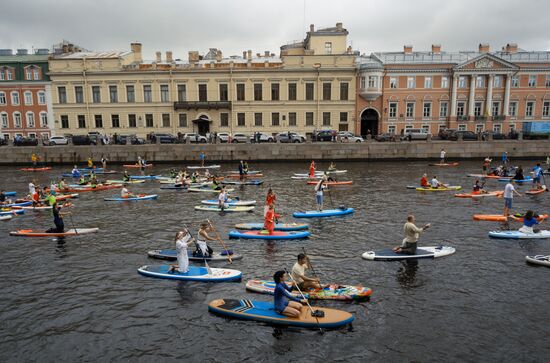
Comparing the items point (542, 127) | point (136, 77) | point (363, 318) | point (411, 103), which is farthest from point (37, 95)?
point (542, 127)

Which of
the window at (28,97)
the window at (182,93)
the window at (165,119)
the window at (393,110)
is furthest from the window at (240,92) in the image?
the window at (28,97)

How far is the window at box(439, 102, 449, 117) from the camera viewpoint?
6125 cm

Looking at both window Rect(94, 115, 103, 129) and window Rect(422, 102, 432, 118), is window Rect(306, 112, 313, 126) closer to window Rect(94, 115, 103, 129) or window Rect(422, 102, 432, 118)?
window Rect(422, 102, 432, 118)

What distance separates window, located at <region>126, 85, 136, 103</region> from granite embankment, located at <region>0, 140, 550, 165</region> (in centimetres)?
1440

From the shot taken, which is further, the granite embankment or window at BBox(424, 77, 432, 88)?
→ window at BBox(424, 77, 432, 88)

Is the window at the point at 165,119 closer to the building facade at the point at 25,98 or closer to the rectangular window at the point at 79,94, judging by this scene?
the rectangular window at the point at 79,94

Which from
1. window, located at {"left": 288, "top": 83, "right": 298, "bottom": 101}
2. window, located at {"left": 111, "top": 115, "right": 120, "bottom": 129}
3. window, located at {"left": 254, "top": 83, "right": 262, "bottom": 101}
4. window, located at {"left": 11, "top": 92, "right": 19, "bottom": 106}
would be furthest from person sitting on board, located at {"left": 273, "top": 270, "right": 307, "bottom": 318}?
window, located at {"left": 11, "top": 92, "right": 19, "bottom": 106}

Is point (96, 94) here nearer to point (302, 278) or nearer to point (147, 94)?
point (147, 94)

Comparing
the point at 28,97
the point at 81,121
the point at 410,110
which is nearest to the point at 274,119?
the point at 410,110

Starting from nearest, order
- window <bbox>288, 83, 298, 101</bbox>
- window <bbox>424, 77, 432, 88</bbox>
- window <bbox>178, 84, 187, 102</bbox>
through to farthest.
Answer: window <bbox>424, 77, 432, 88</bbox> → window <bbox>288, 83, 298, 101</bbox> → window <bbox>178, 84, 187, 102</bbox>

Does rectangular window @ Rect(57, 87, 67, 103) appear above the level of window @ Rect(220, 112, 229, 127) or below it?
above

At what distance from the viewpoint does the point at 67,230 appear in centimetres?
2005

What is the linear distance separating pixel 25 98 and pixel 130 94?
1687cm

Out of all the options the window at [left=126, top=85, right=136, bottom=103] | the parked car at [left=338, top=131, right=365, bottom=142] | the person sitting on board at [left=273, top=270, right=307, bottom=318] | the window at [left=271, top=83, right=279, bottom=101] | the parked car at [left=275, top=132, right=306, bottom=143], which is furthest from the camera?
the window at [left=126, top=85, right=136, bottom=103]
